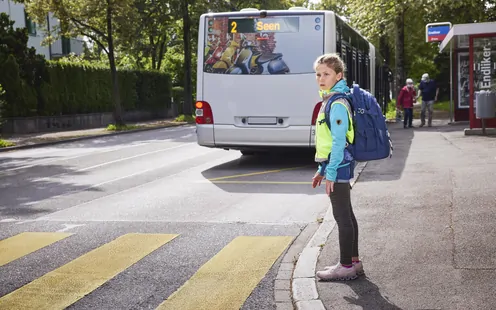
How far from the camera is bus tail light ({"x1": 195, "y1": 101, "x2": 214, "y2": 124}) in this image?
14680mm

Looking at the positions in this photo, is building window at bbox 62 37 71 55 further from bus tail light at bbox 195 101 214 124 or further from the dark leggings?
the dark leggings

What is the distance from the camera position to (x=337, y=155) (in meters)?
5.53

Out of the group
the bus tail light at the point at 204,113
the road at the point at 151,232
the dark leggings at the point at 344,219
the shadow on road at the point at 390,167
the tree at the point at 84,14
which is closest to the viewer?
the dark leggings at the point at 344,219

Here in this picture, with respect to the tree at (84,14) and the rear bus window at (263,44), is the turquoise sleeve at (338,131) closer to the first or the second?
the rear bus window at (263,44)

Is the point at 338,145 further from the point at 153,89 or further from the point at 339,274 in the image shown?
the point at 153,89

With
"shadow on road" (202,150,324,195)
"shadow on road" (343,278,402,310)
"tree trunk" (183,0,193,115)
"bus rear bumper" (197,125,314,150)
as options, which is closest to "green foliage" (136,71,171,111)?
"tree trunk" (183,0,193,115)

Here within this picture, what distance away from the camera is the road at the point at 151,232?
230 inches

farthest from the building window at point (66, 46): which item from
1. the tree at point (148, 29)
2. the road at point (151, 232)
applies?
the road at point (151, 232)

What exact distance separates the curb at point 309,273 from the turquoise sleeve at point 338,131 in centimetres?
91

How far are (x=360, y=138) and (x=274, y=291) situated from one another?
1317 mm

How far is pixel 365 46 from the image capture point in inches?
870

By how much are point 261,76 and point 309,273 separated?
8830 mm

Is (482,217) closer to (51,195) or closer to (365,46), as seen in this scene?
(51,195)

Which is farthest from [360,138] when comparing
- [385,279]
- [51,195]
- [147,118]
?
[147,118]
